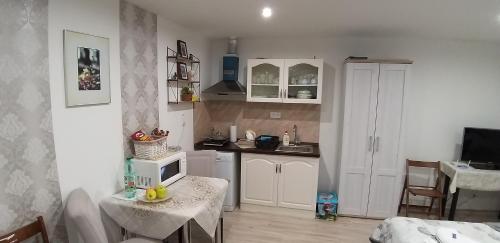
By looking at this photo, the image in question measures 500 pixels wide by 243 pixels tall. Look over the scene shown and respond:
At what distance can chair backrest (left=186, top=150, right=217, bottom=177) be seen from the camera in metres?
2.96

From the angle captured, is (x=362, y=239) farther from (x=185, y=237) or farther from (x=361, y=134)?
(x=185, y=237)

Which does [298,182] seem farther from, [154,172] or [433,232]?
[154,172]

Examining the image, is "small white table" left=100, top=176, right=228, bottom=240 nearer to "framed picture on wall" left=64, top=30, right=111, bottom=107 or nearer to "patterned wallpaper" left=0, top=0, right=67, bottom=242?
"patterned wallpaper" left=0, top=0, right=67, bottom=242

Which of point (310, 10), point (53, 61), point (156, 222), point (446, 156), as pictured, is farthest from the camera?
point (446, 156)

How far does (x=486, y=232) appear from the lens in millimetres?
2043

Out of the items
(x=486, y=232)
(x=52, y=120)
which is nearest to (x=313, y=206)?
(x=486, y=232)

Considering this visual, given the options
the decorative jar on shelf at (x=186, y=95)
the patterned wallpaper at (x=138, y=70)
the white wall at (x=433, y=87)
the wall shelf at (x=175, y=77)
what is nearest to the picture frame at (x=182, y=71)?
the wall shelf at (x=175, y=77)

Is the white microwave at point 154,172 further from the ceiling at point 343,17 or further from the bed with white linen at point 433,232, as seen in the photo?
the bed with white linen at point 433,232

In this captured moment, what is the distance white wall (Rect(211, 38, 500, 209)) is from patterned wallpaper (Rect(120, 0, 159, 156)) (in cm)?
185

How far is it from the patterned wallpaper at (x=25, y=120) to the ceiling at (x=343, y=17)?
0.99 metres

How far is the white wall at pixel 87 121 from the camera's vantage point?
165 cm

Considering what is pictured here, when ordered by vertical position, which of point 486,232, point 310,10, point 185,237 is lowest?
point 185,237

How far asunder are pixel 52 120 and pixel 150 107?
3.25 ft

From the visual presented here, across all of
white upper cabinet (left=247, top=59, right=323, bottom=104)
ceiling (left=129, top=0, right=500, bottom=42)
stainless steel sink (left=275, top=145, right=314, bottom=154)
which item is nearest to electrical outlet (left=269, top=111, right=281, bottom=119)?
white upper cabinet (left=247, top=59, right=323, bottom=104)
